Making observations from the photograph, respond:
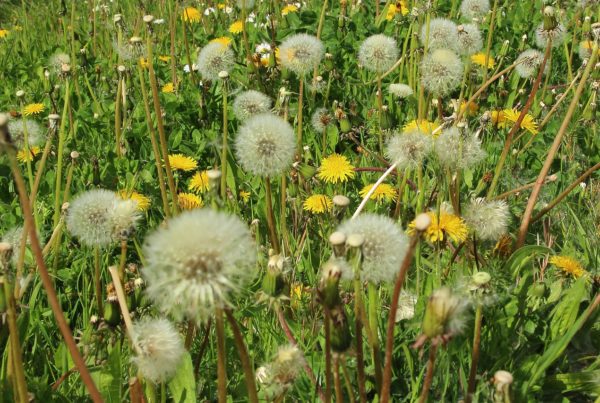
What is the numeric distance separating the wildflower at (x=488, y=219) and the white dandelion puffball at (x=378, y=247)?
0.49 meters

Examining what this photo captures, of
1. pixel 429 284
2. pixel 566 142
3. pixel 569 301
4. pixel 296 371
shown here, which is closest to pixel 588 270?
pixel 569 301

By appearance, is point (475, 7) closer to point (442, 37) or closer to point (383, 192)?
point (442, 37)

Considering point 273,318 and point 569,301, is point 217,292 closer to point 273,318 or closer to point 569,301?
point 273,318

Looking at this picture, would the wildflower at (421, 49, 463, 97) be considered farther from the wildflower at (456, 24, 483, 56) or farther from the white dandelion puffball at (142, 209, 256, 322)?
the white dandelion puffball at (142, 209, 256, 322)

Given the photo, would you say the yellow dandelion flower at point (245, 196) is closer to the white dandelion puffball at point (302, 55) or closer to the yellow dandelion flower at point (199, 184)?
the yellow dandelion flower at point (199, 184)

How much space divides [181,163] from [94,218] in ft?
3.50

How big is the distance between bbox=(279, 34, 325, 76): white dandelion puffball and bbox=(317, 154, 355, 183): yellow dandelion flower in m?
0.39

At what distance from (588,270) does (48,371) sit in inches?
62.9

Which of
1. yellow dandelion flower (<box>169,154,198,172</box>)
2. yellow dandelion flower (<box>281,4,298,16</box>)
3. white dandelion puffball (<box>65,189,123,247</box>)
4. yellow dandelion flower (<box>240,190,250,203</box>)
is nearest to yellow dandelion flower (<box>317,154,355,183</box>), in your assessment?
yellow dandelion flower (<box>240,190,250,203</box>)

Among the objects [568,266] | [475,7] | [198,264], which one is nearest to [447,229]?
[568,266]

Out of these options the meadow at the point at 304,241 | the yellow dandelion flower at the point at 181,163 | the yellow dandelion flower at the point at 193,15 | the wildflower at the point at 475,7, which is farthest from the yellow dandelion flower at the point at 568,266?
the yellow dandelion flower at the point at 193,15

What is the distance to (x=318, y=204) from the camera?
7.43 feet

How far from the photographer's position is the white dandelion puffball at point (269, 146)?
1.71m

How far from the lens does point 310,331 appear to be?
1720 mm
